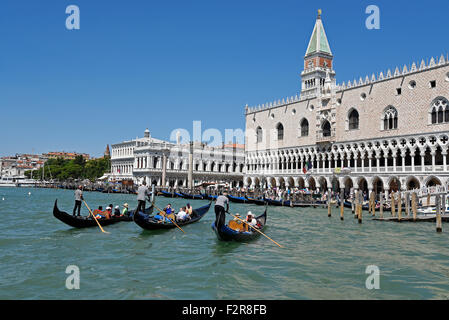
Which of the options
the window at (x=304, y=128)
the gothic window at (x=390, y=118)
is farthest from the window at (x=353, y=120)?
the window at (x=304, y=128)

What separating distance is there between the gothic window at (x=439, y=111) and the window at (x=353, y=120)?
5.36 meters

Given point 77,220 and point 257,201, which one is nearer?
point 77,220

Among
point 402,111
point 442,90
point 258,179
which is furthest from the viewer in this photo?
point 258,179

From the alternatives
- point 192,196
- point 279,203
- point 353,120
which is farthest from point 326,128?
point 192,196

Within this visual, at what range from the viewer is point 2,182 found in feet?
234

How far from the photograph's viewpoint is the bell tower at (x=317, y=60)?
1647 inches

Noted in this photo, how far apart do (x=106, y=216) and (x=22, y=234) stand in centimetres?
221

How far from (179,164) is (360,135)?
2541 cm

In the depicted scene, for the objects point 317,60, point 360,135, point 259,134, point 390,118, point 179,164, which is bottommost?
point 179,164

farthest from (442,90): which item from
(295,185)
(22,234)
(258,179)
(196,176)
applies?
(196,176)

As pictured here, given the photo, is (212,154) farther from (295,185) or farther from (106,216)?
(106,216)

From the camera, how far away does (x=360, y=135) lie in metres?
26.2

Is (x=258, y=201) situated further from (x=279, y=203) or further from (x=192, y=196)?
(x=192, y=196)

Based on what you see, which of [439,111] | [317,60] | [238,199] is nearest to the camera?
[439,111]
